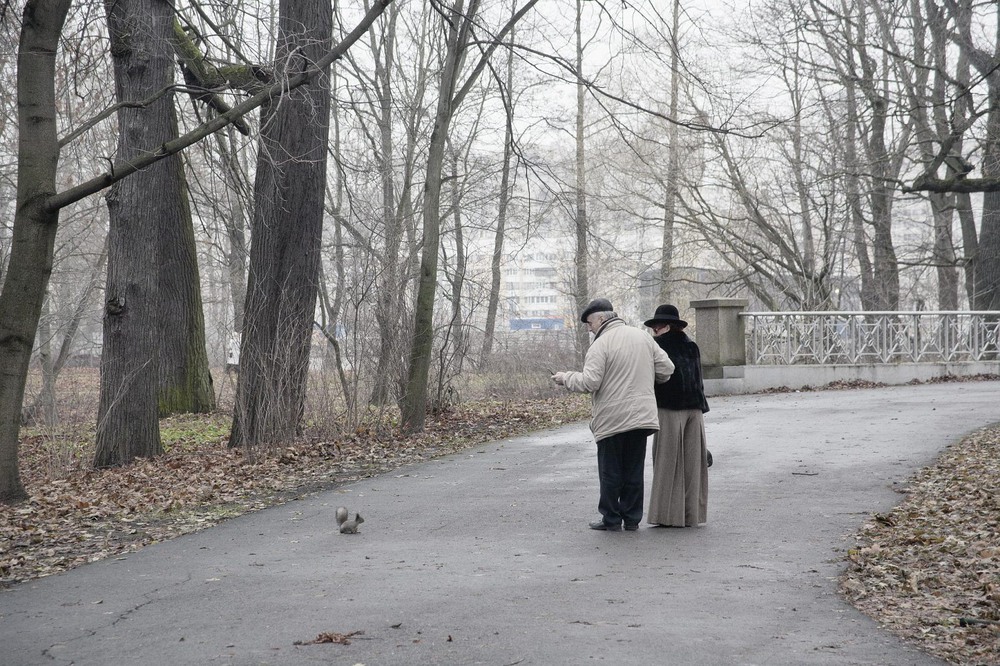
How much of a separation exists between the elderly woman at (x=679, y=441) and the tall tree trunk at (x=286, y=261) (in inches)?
260

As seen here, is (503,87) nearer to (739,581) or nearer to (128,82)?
(128,82)

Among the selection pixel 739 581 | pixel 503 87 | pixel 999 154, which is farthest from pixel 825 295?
pixel 739 581

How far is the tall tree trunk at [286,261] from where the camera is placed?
14000 millimetres

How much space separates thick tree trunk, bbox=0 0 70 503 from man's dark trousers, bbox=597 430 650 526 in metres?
5.74

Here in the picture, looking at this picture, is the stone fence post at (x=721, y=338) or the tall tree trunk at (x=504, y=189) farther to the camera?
the stone fence post at (x=721, y=338)

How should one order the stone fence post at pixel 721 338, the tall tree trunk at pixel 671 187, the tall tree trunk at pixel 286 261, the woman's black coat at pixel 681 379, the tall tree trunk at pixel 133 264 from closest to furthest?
the woman's black coat at pixel 681 379
the tall tree trunk at pixel 286 261
the tall tree trunk at pixel 133 264
the stone fence post at pixel 721 338
the tall tree trunk at pixel 671 187

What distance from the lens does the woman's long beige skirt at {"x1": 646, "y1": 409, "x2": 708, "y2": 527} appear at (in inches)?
338

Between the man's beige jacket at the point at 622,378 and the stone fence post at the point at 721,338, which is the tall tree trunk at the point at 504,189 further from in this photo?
the man's beige jacket at the point at 622,378

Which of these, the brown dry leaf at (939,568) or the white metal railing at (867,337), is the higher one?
the white metal railing at (867,337)

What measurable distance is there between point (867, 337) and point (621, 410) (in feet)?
54.3

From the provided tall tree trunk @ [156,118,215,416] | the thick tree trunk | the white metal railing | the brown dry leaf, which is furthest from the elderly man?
the white metal railing

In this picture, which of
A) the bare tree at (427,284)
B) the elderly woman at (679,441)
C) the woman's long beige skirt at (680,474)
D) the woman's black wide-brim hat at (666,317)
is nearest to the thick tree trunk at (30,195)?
the woman's black wide-brim hat at (666,317)

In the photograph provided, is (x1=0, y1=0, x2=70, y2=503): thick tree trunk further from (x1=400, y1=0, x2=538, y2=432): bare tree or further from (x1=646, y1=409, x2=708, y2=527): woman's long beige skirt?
(x1=400, y1=0, x2=538, y2=432): bare tree

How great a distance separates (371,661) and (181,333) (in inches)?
667
